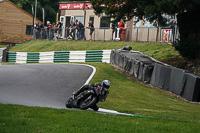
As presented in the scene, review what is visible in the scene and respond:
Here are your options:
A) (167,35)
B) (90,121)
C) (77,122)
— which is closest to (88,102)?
(90,121)

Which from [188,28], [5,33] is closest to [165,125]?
[188,28]

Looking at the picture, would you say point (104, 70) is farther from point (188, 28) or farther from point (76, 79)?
point (188, 28)

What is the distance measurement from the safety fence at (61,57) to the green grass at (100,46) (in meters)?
2.38

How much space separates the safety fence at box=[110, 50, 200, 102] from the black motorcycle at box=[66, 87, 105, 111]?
6214mm

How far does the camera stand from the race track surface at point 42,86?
12623 millimetres

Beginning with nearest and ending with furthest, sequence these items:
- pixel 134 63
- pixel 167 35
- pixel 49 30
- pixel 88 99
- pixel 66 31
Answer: pixel 88 99 → pixel 134 63 → pixel 167 35 → pixel 66 31 → pixel 49 30

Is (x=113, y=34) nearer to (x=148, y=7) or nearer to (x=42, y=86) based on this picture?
(x=148, y=7)

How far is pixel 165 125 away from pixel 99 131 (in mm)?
1892

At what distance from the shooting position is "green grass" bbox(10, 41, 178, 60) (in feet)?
84.8

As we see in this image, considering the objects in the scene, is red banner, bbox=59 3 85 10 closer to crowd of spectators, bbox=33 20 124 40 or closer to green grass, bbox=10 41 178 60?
crowd of spectators, bbox=33 20 124 40

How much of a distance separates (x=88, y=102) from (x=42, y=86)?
5725 mm

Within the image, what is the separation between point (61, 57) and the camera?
31672mm

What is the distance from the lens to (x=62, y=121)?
8164mm

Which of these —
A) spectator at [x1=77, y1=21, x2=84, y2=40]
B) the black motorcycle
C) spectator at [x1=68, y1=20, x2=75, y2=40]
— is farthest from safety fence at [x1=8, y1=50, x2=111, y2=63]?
the black motorcycle
